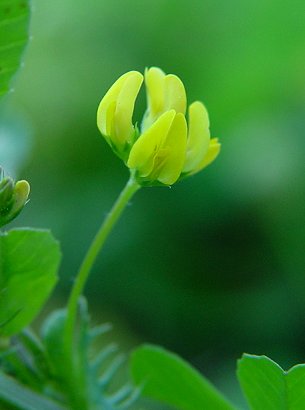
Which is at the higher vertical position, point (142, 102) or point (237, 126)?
point (142, 102)

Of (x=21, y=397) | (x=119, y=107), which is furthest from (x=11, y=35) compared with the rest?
(x=21, y=397)

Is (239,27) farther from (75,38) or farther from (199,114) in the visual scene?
(199,114)

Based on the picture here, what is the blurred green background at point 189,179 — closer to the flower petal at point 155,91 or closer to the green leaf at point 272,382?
the flower petal at point 155,91

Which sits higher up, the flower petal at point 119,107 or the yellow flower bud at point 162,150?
the flower petal at point 119,107

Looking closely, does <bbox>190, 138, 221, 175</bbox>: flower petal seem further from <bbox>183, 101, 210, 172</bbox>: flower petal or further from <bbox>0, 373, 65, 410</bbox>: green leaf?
<bbox>0, 373, 65, 410</bbox>: green leaf

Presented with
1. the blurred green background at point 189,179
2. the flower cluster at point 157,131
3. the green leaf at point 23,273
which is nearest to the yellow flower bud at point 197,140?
the flower cluster at point 157,131

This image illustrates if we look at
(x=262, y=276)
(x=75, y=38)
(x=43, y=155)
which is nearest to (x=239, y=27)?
(x=75, y=38)
